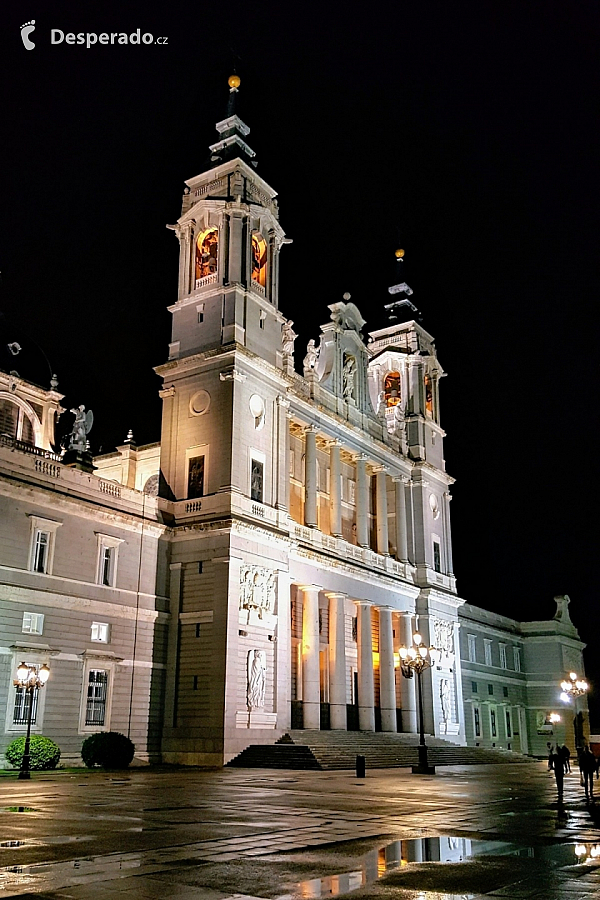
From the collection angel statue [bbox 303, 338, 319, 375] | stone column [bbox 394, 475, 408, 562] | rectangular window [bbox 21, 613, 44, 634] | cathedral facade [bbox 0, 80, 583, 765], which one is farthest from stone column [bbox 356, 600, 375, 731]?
→ rectangular window [bbox 21, 613, 44, 634]

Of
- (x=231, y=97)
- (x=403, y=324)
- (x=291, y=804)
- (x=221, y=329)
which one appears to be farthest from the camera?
(x=403, y=324)

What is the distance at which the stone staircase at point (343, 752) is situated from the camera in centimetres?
3819

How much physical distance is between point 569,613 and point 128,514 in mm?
63981

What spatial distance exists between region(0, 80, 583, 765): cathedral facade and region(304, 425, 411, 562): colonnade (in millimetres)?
150

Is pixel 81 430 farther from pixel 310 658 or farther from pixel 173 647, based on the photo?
pixel 310 658

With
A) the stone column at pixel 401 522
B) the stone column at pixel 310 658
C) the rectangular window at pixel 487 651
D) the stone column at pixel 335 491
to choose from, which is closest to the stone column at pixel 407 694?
the stone column at pixel 401 522

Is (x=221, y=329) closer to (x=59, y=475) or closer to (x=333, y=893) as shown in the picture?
(x=59, y=475)

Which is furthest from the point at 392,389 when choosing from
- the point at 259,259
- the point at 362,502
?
the point at 259,259

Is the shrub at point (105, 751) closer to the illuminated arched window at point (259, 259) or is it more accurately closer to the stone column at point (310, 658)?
the stone column at point (310, 658)

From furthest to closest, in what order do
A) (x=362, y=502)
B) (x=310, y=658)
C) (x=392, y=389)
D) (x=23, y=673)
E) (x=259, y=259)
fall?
(x=392, y=389), (x=362, y=502), (x=259, y=259), (x=310, y=658), (x=23, y=673)

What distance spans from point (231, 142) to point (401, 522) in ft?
93.2

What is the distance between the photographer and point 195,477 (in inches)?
1737

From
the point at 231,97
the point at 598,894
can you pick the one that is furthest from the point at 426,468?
the point at 598,894

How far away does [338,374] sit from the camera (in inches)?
2247
